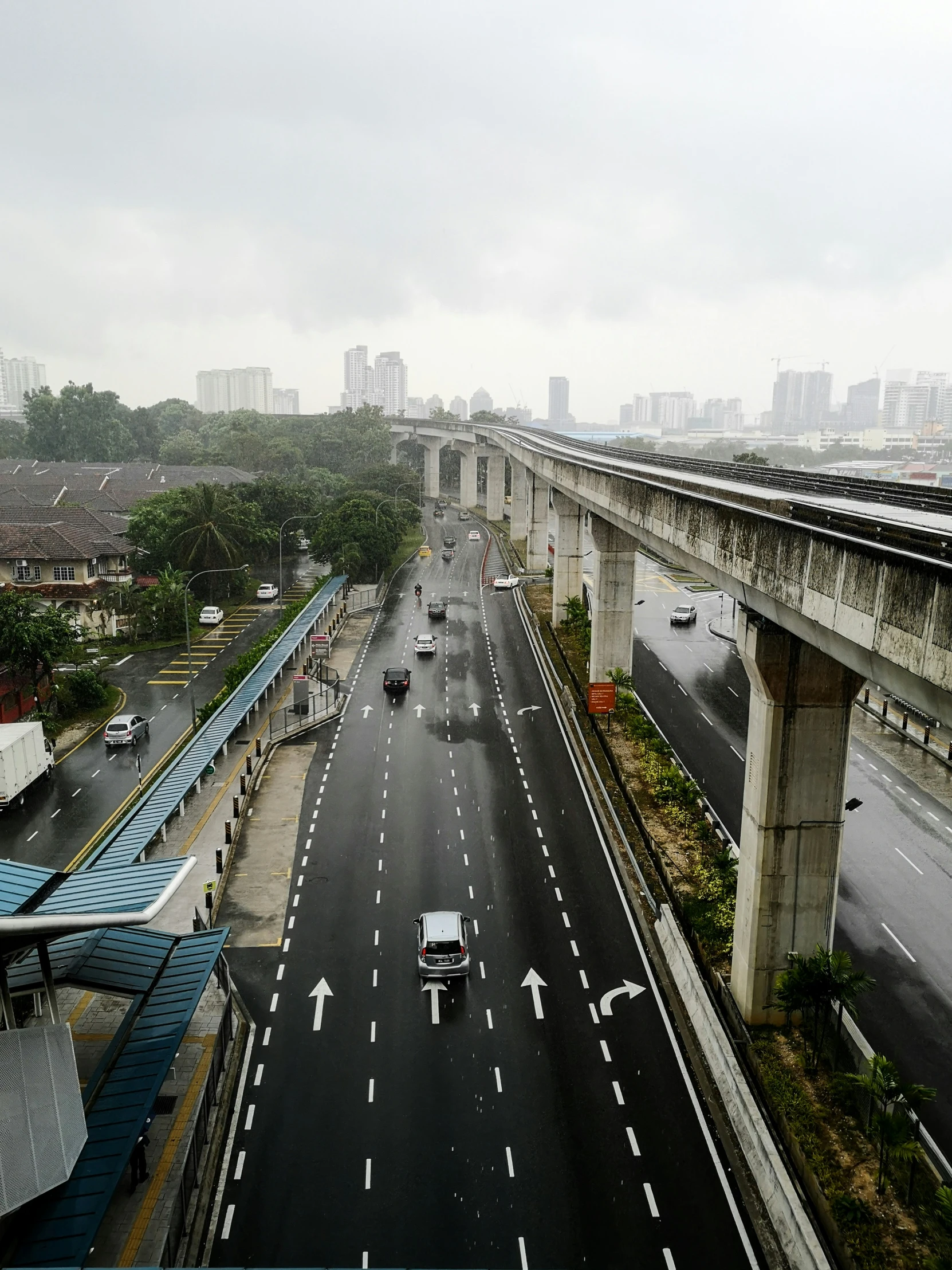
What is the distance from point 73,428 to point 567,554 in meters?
131

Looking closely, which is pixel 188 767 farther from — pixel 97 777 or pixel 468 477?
pixel 468 477

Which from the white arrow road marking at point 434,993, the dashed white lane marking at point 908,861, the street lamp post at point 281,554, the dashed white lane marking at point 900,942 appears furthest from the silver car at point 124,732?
the dashed white lane marking at point 908,861

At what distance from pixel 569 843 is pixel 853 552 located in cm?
1969

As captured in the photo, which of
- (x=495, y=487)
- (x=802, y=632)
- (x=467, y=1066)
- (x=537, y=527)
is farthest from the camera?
(x=495, y=487)

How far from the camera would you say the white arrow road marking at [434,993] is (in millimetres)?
23438

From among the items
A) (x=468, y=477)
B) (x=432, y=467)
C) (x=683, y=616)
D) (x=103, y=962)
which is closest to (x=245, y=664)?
(x=103, y=962)

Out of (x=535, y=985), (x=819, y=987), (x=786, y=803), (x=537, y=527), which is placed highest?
(x=537, y=527)

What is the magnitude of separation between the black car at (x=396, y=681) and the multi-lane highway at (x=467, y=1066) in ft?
43.6

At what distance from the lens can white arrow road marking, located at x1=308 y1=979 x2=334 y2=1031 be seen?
75.9ft

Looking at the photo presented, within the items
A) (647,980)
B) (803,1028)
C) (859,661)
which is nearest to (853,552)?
(859,661)

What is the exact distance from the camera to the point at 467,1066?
21531 millimetres

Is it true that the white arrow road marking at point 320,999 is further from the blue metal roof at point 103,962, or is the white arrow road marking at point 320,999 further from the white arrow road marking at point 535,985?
the white arrow road marking at point 535,985

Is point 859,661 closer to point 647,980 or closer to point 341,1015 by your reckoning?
point 647,980

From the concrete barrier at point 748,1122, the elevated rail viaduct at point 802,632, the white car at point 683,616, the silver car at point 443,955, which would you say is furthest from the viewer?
the white car at point 683,616
